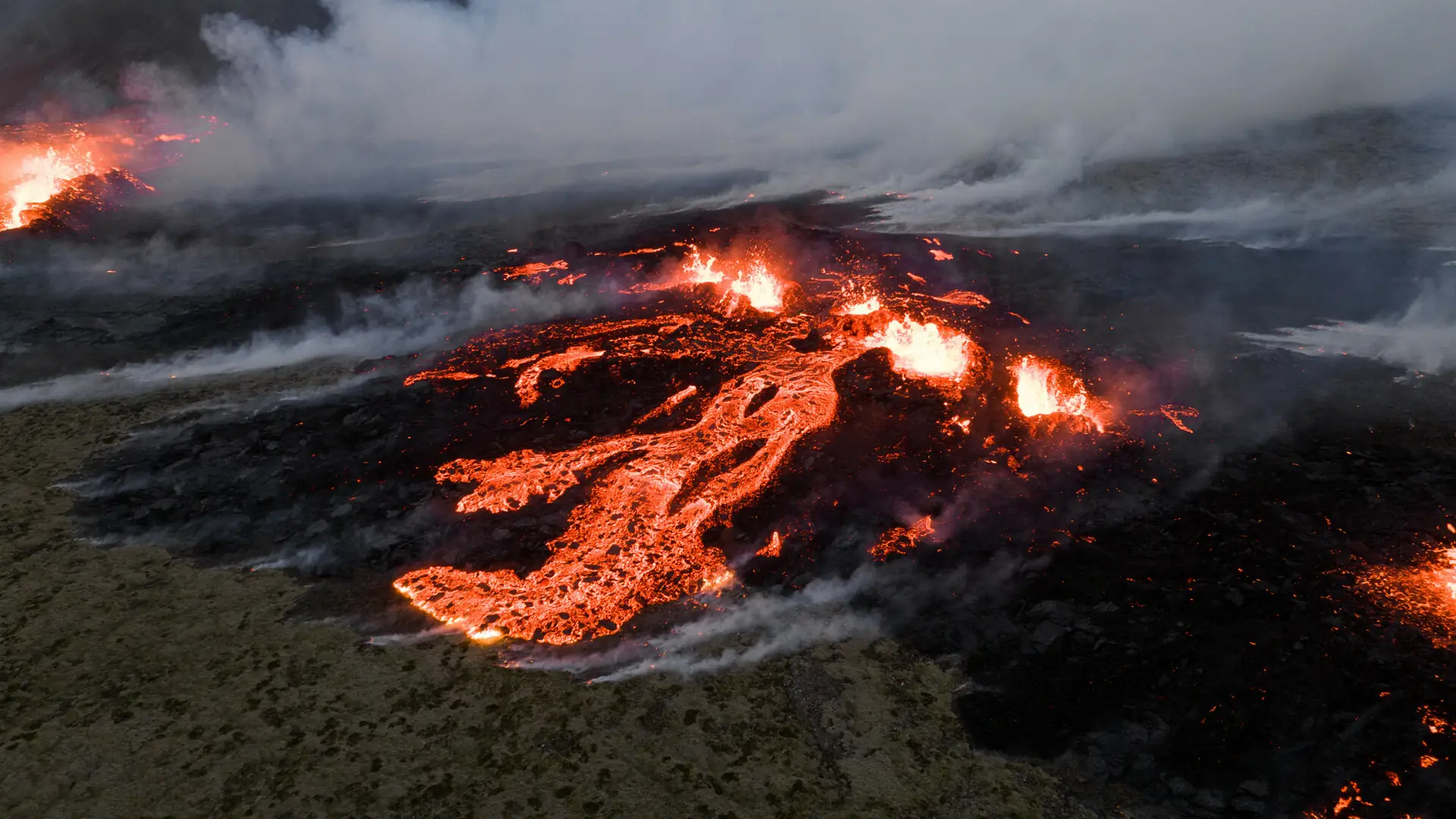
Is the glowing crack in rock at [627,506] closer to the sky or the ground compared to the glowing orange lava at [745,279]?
closer to the ground

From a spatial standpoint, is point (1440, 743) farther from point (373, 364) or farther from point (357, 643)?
point (373, 364)

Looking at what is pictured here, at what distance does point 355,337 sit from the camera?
17.1m

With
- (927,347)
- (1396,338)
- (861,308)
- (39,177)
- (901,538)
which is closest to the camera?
(901,538)

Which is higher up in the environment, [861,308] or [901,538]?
[861,308]

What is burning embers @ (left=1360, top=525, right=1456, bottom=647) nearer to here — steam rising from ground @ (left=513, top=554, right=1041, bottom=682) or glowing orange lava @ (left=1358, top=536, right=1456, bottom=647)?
glowing orange lava @ (left=1358, top=536, right=1456, bottom=647)

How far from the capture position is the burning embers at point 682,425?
9.31 metres

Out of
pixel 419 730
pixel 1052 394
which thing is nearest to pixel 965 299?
pixel 1052 394

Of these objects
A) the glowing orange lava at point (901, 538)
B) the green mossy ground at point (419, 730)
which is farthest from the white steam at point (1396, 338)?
the green mossy ground at point (419, 730)

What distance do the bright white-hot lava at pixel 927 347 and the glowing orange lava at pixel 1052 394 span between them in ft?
3.55

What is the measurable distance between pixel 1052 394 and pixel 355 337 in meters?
15.2

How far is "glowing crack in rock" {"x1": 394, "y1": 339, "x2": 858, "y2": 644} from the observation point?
9.02 meters

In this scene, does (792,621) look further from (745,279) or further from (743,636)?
(745,279)

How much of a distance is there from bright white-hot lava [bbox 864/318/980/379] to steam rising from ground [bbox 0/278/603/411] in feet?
24.2

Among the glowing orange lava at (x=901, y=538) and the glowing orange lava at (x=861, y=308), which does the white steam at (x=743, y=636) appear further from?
the glowing orange lava at (x=861, y=308)
